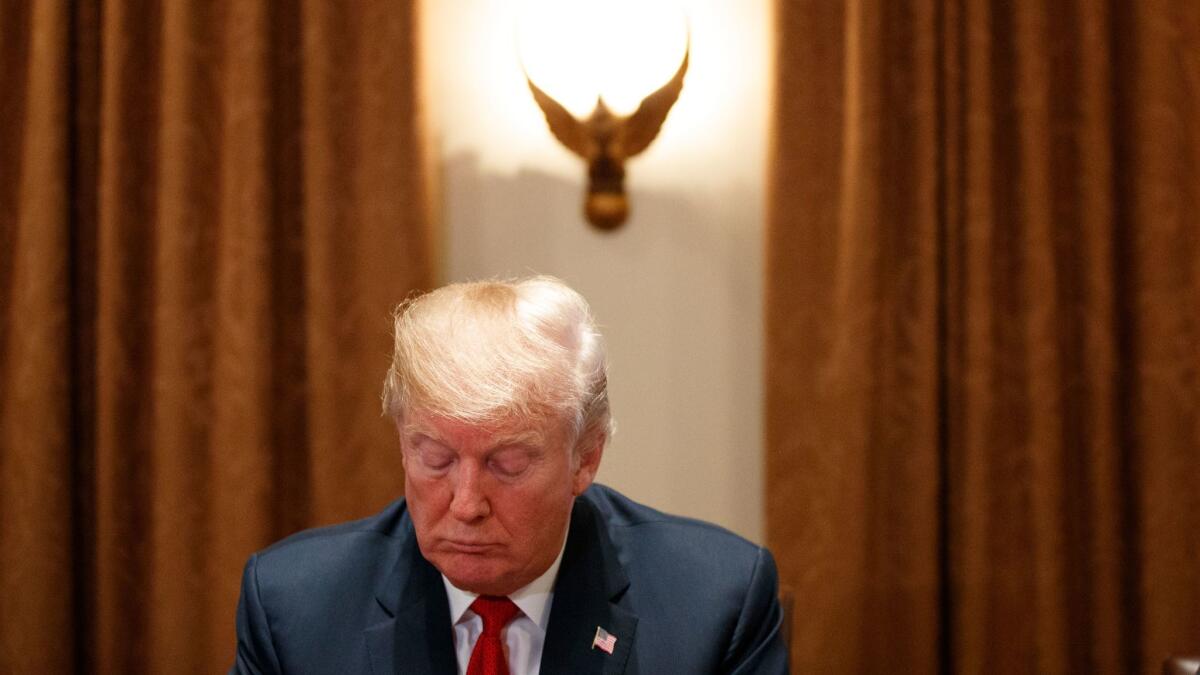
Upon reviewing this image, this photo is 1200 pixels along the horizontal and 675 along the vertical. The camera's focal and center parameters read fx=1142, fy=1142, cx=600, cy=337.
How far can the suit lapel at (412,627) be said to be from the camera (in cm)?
173

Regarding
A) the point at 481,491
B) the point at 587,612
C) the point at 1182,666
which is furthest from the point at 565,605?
the point at 1182,666

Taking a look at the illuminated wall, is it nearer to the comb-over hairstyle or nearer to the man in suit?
the man in suit

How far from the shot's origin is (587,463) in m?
→ 1.76

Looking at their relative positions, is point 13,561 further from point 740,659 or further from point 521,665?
point 740,659

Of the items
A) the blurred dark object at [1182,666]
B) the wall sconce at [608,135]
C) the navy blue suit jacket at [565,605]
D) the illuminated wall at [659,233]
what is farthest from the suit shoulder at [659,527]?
the wall sconce at [608,135]

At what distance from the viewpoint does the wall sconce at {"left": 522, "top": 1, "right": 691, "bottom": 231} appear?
2.91 meters

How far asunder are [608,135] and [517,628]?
1.51 metres

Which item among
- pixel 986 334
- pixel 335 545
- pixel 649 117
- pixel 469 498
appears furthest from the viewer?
pixel 649 117

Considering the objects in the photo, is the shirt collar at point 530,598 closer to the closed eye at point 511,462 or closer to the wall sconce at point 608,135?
the closed eye at point 511,462

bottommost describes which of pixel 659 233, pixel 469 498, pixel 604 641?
pixel 604 641

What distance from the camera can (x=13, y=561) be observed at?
2891 mm

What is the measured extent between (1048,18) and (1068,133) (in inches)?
11.6

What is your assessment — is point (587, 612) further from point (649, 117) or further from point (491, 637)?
point (649, 117)

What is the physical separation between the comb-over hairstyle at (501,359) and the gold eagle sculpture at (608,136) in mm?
1243
